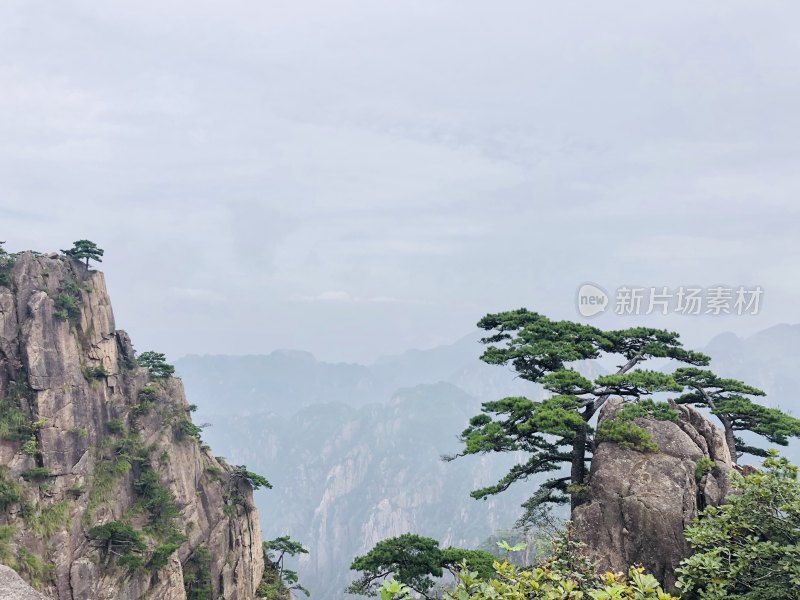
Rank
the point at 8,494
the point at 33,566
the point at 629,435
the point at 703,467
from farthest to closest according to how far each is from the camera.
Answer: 1. the point at 8,494
2. the point at 33,566
3. the point at 629,435
4. the point at 703,467

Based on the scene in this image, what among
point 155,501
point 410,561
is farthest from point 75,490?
point 410,561

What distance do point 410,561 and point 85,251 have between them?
138ft

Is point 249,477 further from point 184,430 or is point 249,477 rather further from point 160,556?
point 160,556

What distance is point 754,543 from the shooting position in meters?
11.6

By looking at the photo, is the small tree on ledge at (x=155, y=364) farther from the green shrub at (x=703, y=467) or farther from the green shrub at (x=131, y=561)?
the green shrub at (x=703, y=467)

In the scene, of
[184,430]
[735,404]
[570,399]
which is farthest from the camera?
[184,430]

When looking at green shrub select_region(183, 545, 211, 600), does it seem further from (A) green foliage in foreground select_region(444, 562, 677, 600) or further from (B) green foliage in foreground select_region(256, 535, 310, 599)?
(A) green foliage in foreground select_region(444, 562, 677, 600)

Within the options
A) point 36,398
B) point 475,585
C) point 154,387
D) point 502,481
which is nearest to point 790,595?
point 475,585

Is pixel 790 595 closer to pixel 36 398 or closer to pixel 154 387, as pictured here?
pixel 36 398

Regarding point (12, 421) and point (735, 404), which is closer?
point (735, 404)

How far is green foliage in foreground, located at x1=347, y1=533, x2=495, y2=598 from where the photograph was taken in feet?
64.2

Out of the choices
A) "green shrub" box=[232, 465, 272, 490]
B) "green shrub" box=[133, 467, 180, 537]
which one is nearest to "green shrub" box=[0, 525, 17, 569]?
"green shrub" box=[133, 467, 180, 537]

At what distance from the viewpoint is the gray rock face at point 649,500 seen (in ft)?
49.0

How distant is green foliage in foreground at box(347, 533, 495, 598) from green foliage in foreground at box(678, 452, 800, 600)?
9.18 metres
